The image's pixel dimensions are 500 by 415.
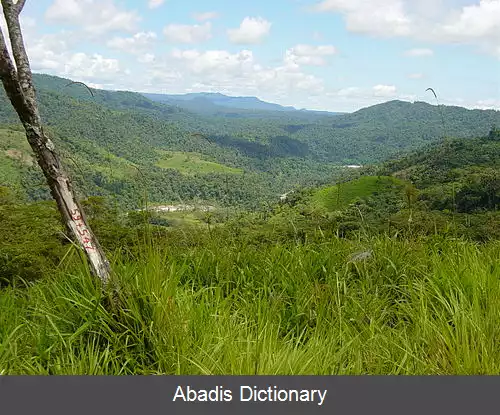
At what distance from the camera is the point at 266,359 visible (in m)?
1.97

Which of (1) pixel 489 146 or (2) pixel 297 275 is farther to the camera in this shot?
(1) pixel 489 146

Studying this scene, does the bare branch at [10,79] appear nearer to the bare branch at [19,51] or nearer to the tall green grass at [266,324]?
the bare branch at [19,51]

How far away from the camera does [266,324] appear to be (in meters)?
2.25

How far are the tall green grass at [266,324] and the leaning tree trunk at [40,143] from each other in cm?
16

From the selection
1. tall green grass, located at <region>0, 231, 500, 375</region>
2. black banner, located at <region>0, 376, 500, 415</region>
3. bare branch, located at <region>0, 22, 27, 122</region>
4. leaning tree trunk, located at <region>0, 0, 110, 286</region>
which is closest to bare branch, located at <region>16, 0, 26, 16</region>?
leaning tree trunk, located at <region>0, 0, 110, 286</region>

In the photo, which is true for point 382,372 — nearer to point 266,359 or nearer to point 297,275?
point 266,359

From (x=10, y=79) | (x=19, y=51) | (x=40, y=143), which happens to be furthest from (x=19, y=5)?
(x=40, y=143)

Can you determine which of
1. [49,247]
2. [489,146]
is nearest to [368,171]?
[489,146]

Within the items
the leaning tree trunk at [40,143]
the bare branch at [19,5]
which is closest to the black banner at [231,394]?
the leaning tree trunk at [40,143]

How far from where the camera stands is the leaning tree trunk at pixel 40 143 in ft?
7.79

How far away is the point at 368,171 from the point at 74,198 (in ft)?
323

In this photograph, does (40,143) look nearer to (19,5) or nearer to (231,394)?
(19,5)

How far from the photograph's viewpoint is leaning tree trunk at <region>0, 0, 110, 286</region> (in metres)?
2.38

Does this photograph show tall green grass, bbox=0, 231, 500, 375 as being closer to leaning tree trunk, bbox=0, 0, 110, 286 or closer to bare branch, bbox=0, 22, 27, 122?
leaning tree trunk, bbox=0, 0, 110, 286
